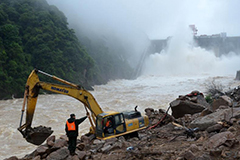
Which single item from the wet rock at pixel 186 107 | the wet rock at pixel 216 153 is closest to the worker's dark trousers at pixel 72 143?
the wet rock at pixel 216 153

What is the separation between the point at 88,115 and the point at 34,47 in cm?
2995

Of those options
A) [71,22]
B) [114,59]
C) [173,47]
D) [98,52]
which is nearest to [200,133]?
[98,52]

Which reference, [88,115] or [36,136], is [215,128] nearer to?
[88,115]

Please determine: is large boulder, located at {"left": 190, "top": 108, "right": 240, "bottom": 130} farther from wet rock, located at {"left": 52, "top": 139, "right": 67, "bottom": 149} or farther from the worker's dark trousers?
wet rock, located at {"left": 52, "top": 139, "right": 67, "bottom": 149}

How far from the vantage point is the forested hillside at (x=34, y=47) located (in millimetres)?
29406

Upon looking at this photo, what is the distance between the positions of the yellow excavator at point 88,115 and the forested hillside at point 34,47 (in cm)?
2125

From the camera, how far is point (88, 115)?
888 centimetres

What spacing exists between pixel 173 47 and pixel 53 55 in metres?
53.3

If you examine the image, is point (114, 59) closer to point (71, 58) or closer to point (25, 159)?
point (71, 58)

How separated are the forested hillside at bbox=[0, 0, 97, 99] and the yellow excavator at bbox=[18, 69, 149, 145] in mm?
21251

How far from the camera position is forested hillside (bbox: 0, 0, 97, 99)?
29.4 meters

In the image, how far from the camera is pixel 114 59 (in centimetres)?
6788

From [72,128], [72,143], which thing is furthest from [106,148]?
[72,128]

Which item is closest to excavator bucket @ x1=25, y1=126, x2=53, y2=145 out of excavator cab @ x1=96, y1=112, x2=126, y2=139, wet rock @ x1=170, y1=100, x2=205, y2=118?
excavator cab @ x1=96, y1=112, x2=126, y2=139
